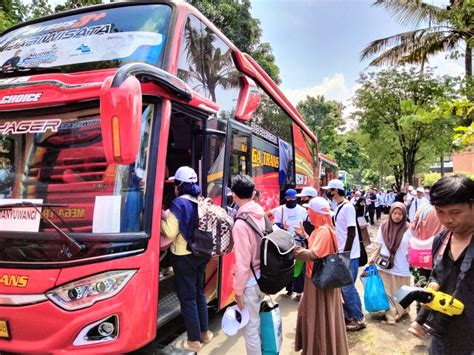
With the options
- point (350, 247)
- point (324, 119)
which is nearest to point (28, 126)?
point (350, 247)

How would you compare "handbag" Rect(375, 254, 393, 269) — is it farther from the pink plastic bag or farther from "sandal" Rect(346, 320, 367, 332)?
"sandal" Rect(346, 320, 367, 332)

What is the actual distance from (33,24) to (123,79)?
3.03 meters

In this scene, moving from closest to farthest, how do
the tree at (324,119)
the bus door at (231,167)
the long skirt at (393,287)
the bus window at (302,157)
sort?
the bus door at (231,167) < the long skirt at (393,287) < the bus window at (302,157) < the tree at (324,119)

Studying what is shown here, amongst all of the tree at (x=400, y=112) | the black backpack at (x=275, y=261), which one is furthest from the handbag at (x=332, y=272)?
the tree at (x=400, y=112)

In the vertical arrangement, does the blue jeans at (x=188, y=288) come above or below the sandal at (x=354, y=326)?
above

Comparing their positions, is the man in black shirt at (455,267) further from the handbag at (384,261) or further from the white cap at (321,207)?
the handbag at (384,261)

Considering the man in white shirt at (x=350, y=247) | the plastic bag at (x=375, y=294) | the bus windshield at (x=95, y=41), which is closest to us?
the bus windshield at (x=95, y=41)

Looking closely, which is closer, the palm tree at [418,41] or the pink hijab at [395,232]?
the pink hijab at [395,232]

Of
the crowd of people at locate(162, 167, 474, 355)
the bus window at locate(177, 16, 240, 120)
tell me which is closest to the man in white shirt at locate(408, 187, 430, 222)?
the crowd of people at locate(162, 167, 474, 355)

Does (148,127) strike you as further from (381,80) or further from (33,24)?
(381,80)

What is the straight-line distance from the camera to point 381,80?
17.4 metres

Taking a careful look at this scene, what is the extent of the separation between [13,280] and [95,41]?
2.33 m

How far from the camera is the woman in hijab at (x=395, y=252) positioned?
488 cm

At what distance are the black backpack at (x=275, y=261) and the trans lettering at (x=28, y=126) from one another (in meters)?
2.00
